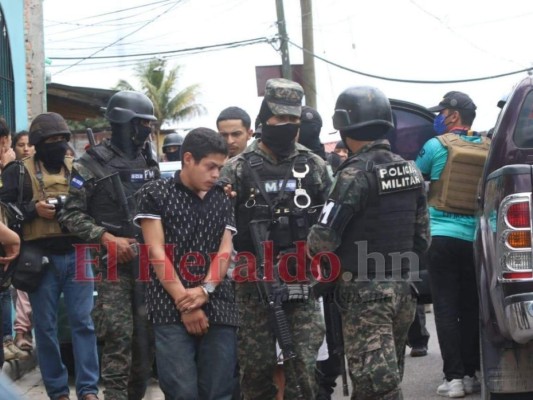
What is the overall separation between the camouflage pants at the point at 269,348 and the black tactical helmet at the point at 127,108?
1421 mm

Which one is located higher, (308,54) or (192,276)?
(308,54)

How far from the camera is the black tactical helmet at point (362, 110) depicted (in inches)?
214

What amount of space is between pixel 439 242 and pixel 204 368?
2741 millimetres

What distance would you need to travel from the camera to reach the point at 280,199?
587 cm

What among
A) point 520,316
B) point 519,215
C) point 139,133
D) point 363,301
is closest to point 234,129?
point 139,133

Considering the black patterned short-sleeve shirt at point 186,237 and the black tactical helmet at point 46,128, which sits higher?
the black tactical helmet at point 46,128

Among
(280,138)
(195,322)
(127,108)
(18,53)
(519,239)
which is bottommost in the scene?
(195,322)

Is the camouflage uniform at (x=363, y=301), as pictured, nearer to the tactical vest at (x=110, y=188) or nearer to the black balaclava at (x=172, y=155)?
the tactical vest at (x=110, y=188)

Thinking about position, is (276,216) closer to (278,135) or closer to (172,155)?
(278,135)

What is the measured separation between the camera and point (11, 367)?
27.9ft

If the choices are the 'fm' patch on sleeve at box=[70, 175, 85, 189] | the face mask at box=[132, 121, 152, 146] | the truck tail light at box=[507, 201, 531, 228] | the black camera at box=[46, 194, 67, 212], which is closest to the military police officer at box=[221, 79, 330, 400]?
the face mask at box=[132, 121, 152, 146]

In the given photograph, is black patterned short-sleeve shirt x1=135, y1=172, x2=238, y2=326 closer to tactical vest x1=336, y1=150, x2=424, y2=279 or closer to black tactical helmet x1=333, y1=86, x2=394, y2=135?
tactical vest x1=336, y1=150, x2=424, y2=279

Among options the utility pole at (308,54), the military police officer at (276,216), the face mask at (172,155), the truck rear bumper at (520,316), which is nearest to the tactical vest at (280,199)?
the military police officer at (276,216)

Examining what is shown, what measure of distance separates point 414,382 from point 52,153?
3309 mm
